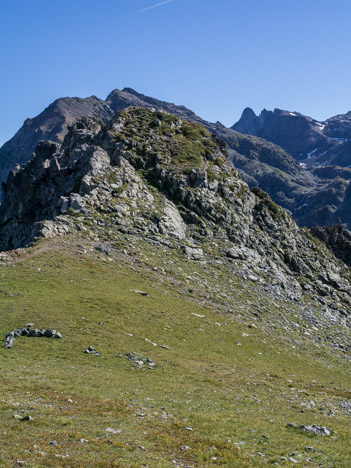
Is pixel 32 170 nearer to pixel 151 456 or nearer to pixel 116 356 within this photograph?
pixel 116 356

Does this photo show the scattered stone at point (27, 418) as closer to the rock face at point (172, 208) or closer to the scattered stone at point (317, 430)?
the scattered stone at point (317, 430)

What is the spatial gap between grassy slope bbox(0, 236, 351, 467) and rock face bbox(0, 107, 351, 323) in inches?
483

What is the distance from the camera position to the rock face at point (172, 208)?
7788 cm

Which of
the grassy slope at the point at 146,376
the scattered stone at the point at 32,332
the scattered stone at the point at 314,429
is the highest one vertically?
the scattered stone at the point at 314,429

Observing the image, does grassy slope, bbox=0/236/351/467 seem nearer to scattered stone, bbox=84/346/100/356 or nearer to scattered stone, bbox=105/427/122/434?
scattered stone, bbox=105/427/122/434

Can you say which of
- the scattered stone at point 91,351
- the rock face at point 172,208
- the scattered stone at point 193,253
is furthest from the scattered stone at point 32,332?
the scattered stone at point 193,253

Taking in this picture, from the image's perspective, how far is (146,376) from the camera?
3111 centimetres

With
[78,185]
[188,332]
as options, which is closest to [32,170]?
[78,185]

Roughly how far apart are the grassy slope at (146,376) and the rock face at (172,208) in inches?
483

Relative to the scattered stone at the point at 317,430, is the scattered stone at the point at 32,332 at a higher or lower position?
lower

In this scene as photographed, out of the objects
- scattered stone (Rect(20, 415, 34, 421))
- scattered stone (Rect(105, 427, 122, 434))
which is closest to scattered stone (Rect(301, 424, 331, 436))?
scattered stone (Rect(105, 427, 122, 434))

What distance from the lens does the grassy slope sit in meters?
17.3

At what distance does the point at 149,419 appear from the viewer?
21.0 metres

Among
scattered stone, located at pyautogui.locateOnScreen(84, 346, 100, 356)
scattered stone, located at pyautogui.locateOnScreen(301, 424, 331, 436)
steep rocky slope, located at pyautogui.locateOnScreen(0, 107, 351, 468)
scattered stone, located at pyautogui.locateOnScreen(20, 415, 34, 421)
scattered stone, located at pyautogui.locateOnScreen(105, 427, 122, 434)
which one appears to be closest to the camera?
scattered stone, located at pyautogui.locateOnScreen(20, 415, 34, 421)
